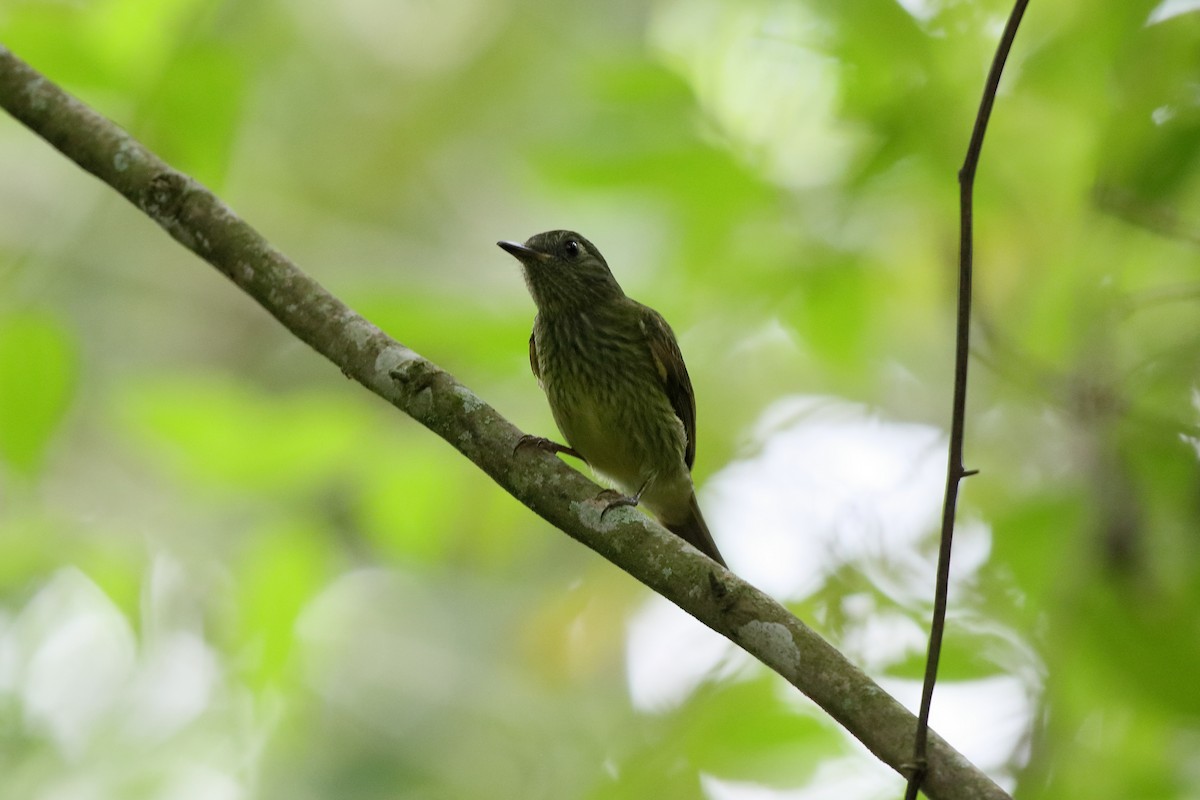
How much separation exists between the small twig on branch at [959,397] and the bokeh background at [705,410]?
406 millimetres

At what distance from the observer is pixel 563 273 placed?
4199 mm

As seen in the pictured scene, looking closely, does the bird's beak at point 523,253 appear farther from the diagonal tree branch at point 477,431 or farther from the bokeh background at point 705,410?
the diagonal tree branch at point 477,431

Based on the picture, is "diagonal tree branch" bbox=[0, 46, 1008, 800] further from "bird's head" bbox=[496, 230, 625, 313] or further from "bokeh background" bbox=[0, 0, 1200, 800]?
"bird's head" bbox=[496, 230, 625, 313]

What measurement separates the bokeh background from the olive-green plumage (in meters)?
0.11

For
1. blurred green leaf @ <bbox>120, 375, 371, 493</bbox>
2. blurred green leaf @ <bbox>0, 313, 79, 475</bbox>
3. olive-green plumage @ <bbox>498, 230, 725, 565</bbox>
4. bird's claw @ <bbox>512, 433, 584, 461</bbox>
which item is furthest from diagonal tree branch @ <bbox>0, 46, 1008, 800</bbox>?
olive-green plumage @ <bbox>498, 230, 725, 565</bbox>

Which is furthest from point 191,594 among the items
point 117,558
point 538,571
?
point 538,571

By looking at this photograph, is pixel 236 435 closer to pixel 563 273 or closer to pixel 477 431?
pixel 477 431

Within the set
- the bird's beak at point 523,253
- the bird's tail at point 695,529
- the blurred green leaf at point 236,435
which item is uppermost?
the bird's beak at point 523,253

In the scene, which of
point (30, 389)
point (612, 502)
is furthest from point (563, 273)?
point (30, 389)

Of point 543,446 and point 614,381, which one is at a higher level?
point 614,381

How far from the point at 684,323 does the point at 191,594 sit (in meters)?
2.47

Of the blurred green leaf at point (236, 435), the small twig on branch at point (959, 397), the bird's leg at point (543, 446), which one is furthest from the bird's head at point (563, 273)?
the small twig on branch at point (959, 397)

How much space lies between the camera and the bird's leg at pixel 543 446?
8.44ft

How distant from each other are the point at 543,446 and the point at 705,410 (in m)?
1.00
